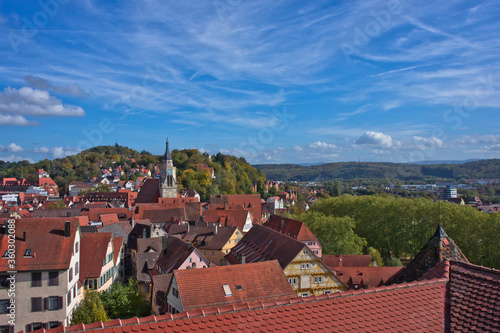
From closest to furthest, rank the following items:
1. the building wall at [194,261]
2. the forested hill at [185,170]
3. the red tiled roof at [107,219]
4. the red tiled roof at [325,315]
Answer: the red tiled roof at [325,315]
the building wall at [194,261]
the red tiled roof at [107,219]
the forested hill at [185,170]

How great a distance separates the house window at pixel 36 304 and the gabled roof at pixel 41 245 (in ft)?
5.49

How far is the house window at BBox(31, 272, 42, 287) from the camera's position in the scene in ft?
67.4

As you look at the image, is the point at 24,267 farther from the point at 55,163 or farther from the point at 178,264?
the point at 55,163

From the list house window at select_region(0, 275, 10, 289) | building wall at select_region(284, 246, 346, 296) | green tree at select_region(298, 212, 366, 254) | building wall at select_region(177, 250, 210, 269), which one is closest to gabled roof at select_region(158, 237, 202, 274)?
building wall at select_region(177, 250, 210, 269)

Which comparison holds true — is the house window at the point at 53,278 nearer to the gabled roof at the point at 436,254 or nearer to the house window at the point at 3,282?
the house window at the point at 3,282

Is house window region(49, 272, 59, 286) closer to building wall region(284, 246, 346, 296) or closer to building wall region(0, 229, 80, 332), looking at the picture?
building wall region(0, 229, 80, 332)

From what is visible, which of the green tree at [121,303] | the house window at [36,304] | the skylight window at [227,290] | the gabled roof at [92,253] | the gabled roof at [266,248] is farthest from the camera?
the gabled roof at [266,248]

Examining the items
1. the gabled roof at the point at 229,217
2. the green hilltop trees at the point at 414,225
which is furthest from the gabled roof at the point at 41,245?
the gabled roof at the point at 229,217

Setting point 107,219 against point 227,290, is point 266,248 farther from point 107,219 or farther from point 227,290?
point 107,219

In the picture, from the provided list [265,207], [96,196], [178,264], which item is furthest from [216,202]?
[178,264]

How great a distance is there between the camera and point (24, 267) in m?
20.3

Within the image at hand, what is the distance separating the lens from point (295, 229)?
47.7 meters

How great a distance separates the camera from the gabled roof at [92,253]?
26.8 m

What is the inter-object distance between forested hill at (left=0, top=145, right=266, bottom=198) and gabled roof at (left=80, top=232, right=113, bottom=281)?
79.9m
